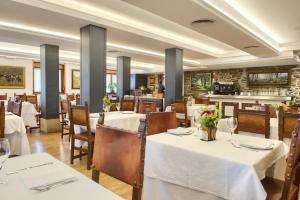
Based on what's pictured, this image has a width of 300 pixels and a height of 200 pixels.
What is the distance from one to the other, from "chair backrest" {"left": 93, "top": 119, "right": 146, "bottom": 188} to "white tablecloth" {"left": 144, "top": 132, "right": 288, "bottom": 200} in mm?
586

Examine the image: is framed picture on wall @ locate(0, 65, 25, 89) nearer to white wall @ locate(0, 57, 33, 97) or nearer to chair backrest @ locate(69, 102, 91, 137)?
white wall @ locate(0, 57, 33, 97)

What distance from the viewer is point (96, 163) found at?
5.13 ft

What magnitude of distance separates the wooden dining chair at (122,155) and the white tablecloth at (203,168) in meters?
0.59

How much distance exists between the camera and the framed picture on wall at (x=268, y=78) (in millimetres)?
9961

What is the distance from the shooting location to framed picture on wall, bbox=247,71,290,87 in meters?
9.96

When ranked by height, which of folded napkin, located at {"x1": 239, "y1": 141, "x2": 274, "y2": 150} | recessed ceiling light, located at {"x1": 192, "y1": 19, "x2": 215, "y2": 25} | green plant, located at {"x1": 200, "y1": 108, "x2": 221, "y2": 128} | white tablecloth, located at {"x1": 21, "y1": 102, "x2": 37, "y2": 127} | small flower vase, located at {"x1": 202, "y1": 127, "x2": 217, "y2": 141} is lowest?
white tablecloth, located at {"x1": 21, "y1": 102, "x2": 37, "y2": 127}

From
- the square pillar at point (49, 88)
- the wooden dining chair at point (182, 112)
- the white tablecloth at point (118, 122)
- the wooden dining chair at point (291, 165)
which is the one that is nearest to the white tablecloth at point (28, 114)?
the square pillar at point (49, 88)

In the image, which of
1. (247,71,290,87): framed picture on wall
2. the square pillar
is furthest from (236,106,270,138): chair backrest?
(247,71,290,87): framed picture on wall

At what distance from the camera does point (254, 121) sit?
282 cm

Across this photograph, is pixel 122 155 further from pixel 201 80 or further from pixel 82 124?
pixel 201 80

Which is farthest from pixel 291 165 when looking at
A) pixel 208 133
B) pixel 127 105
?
pixel 127 105

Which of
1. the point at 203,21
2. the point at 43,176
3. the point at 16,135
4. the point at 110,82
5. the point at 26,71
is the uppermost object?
the point at 203,21

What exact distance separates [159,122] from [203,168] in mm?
932

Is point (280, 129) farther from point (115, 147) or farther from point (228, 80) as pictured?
point (228, 80)
